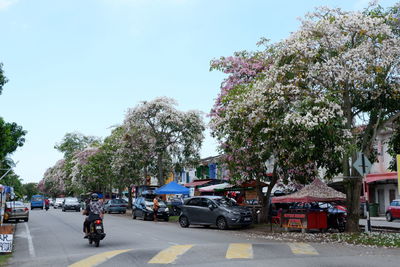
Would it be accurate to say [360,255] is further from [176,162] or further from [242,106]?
[176,162]

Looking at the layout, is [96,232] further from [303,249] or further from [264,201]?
[264,201]

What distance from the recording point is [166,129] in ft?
122

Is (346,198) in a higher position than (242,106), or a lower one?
lower

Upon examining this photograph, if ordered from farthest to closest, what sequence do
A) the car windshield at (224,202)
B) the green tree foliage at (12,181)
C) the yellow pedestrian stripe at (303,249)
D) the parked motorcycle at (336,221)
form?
1. the green tree foliage at (12,181)
2. the car windshield at (224,202)
3. the parked motorcycle at (336,221)
4. the yellow pedestrian stripe at (303,249)

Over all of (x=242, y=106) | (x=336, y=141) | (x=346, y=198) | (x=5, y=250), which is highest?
(x=242, y=106)

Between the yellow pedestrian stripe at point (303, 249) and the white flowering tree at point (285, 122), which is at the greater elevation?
the white flowering tree at point (285, 122)

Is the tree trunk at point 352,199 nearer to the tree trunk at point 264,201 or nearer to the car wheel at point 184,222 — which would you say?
the tree trunk at point 264,201

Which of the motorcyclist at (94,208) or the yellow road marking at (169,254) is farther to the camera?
the motorcyclist at (94,208)

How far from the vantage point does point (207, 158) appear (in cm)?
5866

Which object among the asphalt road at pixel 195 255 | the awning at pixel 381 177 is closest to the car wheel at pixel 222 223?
the asphalt road at pixel 195 255

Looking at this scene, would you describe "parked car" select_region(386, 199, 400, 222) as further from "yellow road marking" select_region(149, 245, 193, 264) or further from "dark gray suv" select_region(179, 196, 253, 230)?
"yellow road marking" select_region(149, 245, 193, 264)

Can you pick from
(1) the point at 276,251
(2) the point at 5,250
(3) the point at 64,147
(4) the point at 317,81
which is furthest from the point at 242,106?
(3) the point at 64,147

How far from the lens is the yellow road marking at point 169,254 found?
423 inches

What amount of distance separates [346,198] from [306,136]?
4.54 metres
